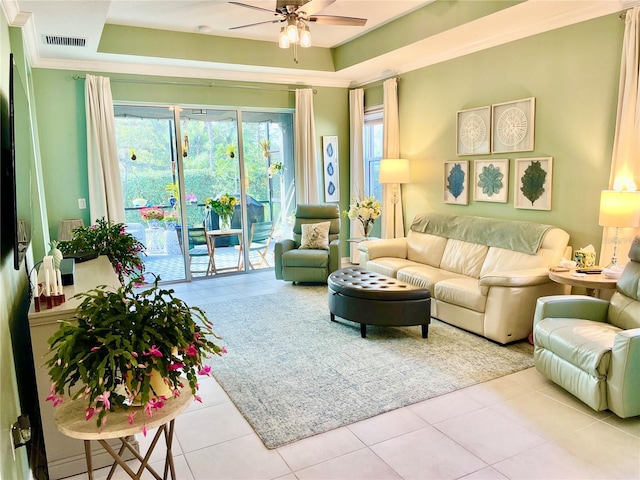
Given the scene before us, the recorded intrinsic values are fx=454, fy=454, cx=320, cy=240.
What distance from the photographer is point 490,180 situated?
494 cm

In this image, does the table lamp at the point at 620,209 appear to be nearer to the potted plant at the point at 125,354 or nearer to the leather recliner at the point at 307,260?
→ the leather recliner at the point at 307,260

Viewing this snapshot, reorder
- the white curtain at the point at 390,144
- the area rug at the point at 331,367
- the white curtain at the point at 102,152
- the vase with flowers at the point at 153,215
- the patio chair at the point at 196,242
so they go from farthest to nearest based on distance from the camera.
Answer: the patio chair at the point at 196,242
the white curtain at the point at 390,144
the vase with flowers at the point at 153,215
the white curtain at the point at 102,152
the area rug at the point at 331,367

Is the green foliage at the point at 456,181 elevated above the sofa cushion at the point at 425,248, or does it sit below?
above

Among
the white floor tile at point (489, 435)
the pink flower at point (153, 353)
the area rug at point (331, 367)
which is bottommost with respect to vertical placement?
the white floor tile at point (489, 435)

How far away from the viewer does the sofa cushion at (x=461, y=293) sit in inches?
157

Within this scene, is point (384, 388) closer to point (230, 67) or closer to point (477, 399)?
point (477, 399)

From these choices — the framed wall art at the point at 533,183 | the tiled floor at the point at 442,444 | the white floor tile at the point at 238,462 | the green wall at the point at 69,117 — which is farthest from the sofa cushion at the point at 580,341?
the green wall at the point at 69,117

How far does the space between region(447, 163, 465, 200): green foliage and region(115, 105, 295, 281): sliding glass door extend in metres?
2.55

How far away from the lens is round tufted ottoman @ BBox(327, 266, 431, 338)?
3.90 m

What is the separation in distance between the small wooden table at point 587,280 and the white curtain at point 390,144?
283cm

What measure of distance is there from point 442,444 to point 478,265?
2498mm

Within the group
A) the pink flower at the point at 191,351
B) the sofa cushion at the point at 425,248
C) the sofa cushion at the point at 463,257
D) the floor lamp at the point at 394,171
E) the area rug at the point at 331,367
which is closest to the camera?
the pink flower at the point at 191,351

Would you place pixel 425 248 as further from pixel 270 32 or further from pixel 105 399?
pixel 105 399

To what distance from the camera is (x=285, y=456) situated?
8.06 feet
